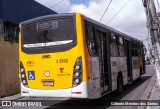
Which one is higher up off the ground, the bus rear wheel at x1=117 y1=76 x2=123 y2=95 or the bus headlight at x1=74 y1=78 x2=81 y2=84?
the bus headlight at x1=74 y1=78 x2=81 y2=84

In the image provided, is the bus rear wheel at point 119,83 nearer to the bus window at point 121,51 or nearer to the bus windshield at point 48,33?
the bus window at point 121,51

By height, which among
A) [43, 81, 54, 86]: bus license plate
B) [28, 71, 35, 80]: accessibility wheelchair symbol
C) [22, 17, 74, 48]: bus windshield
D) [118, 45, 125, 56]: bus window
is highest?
[22, 17, 74, 48]: bus windshield

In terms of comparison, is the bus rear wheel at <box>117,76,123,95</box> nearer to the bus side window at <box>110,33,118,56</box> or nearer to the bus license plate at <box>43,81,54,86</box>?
the bus side window at <box>110,33,118,56</box>

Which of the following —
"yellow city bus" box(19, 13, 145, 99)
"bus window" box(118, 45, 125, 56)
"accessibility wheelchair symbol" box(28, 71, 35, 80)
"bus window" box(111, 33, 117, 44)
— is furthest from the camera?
"bus window" box(118, 45, 125, 56)

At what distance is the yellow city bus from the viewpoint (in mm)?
9195

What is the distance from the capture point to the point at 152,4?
11.3 meters

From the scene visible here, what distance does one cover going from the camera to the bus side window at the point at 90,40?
9.67 metres

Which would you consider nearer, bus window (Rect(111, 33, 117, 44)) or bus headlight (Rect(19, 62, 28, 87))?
bus headlight (Rect(19, 62, 28, 87))

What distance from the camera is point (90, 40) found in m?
9.86

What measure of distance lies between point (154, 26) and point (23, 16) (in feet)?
40.9

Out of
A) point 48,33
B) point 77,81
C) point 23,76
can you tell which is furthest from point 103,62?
point 23,76

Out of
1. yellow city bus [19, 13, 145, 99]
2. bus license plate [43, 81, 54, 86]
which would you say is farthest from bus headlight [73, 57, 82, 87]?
bus license plate [43, 81, 54, 86]

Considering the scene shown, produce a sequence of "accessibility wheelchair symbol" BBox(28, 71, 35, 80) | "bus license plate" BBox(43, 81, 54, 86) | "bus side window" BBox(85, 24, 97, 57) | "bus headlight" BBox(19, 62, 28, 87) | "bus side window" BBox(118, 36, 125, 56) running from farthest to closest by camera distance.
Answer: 1. "bus side window" BBox(118, 36, 125, 56)
2. "bus headlight" BBox(19, 62, 28, 87)
3. "accessibility wheelchair symbol" BBox(28, 71, 35, 80)
4. "bus side window" BBox(85, 24, 97, 57)
5. "bus license plate" BBox(43, 81, 54, 86)

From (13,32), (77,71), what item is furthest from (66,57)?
(13,32)
